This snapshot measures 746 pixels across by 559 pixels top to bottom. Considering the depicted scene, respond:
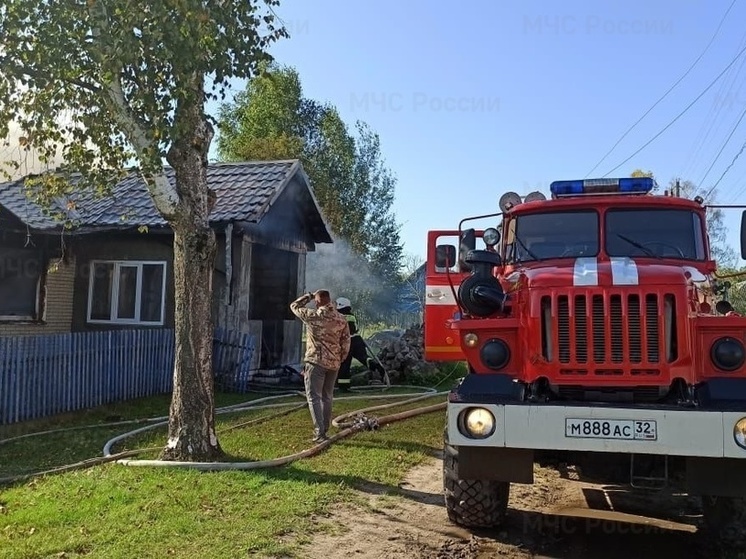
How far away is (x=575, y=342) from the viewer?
14.5ft

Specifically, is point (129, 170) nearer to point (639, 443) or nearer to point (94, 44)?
point (94, 44)

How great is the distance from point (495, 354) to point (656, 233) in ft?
6.23

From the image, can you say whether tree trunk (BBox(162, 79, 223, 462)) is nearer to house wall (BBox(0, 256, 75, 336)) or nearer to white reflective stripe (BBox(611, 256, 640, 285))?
white reflective stripe (BBox(611, 256, 640, 285))

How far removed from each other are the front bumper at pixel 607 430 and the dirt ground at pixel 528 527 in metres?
0.97

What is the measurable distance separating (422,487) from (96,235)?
32.6 feet

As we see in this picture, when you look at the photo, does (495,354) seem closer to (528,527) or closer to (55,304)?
(528,527)

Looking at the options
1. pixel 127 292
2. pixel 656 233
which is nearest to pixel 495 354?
pixel 656 233

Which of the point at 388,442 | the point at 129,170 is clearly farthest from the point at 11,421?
the point at 388,442

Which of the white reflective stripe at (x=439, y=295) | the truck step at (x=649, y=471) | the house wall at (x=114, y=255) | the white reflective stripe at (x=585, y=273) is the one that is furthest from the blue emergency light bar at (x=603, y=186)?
the house wall at (x=114, y=255)

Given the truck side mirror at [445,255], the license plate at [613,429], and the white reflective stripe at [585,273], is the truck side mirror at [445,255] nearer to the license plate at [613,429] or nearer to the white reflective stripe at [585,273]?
the white reflective stripe at [585,273]

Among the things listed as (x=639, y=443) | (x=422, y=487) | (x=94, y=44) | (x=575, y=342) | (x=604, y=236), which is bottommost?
(x=422, y=487)

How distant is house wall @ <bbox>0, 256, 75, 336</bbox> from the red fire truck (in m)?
10.8

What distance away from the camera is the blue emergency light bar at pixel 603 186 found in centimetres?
590

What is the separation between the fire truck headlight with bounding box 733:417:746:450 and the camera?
399cm
